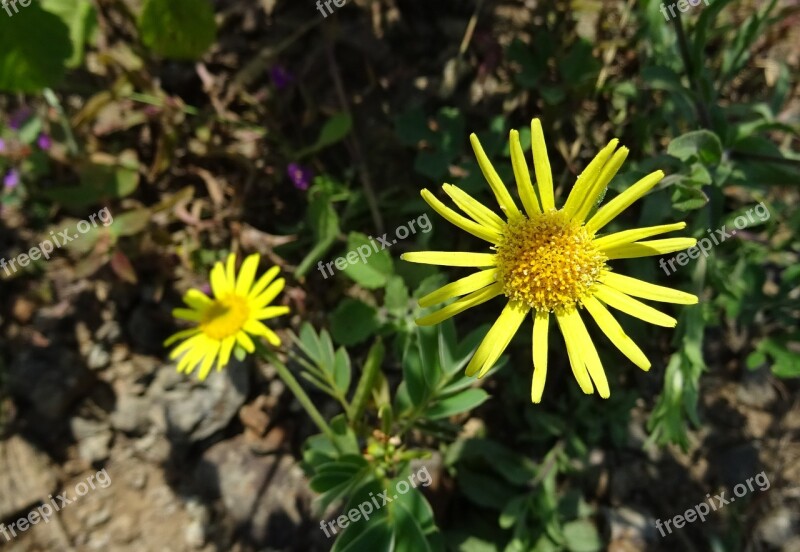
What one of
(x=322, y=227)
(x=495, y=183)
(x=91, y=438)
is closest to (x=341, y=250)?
(x=322, y=227)

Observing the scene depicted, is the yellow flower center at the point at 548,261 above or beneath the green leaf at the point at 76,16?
beneath

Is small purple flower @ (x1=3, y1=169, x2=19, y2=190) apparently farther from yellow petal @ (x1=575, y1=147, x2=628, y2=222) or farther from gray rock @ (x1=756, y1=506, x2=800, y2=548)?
gray rock @ (x1=756, y1=506, x2=800, y2=548)

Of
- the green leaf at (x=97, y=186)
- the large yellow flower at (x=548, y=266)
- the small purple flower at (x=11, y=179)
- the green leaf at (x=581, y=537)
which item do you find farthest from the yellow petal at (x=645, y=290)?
the small purple flower at (x=11, y=179)

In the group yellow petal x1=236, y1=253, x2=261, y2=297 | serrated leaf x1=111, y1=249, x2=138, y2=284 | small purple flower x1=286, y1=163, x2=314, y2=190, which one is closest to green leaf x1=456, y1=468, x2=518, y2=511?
yellow petal x1=236, y1=253, x2=261, y2=297

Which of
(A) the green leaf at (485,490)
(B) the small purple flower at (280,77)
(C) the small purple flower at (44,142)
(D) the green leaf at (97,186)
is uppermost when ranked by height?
(C) the small purple flower at (44,142)

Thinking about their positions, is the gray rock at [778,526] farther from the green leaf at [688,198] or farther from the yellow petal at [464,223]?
the yellow petal at [464,223]
